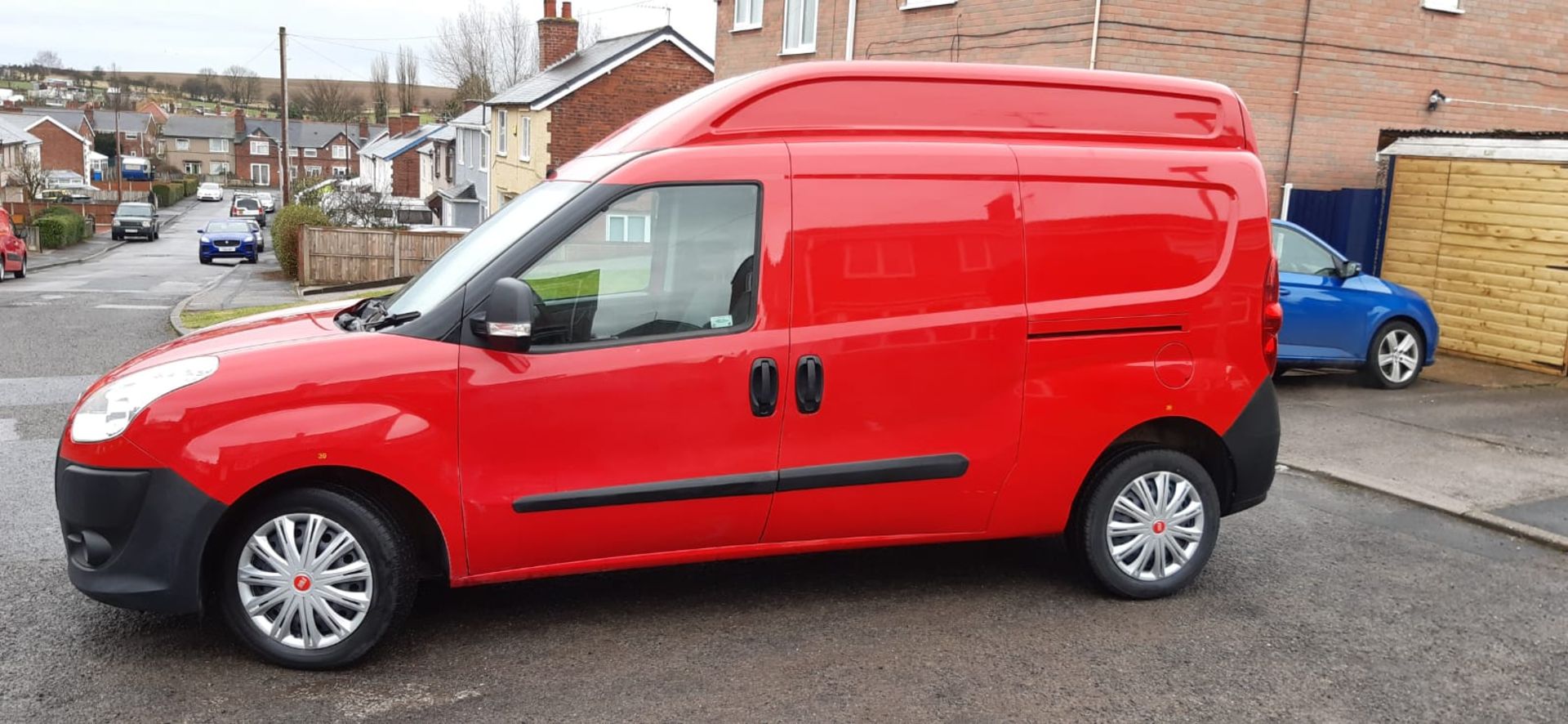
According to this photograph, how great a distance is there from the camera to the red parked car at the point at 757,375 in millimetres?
4344

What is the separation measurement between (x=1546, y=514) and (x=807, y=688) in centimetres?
526

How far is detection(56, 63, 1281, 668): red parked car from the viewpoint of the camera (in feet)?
14.3

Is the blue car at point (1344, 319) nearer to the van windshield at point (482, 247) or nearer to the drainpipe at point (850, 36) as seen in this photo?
the van windshield at point (482, 247)

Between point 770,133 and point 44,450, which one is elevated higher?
point 770,133

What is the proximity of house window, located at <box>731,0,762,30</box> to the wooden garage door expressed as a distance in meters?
11.6

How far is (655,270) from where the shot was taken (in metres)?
4.70

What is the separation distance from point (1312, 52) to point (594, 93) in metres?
23.8

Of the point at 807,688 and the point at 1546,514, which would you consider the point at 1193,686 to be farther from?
the point at 1546,514

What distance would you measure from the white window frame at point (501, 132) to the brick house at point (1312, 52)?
2498cm

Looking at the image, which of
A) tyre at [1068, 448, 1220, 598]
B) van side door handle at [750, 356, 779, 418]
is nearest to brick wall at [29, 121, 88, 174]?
van side door handle at [750, 356, 779, 418]

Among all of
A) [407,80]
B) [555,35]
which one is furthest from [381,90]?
[555,35]

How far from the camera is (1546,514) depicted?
7.26 meters

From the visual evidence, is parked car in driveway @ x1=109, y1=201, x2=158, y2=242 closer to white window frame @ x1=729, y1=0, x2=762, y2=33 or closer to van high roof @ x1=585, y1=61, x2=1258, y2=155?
white window frame @ x1=729, y1=0, x2=762, y2=33

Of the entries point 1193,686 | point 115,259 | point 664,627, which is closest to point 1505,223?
point 1193,686
